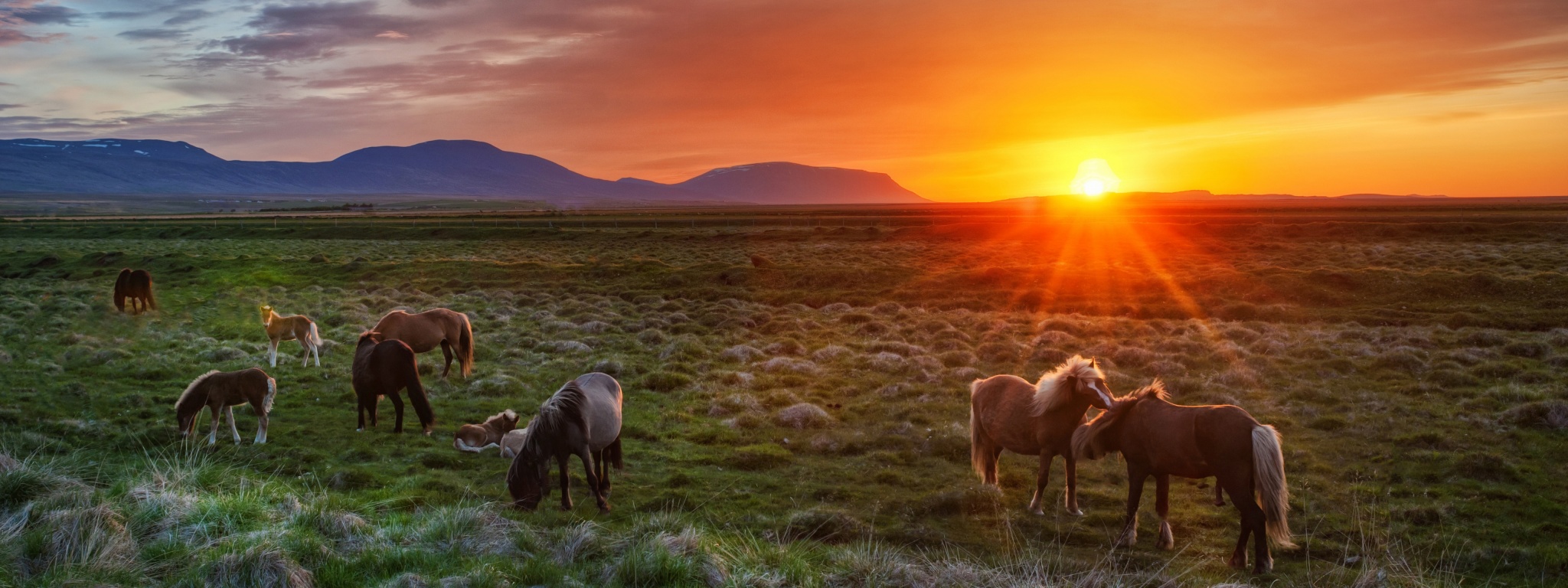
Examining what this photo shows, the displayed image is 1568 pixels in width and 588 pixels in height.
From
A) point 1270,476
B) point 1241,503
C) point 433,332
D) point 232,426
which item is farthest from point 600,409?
point 433,332

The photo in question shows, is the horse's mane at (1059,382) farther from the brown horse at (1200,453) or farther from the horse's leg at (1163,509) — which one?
the horse's leg at (1163,509)

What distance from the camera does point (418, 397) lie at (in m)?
12.6

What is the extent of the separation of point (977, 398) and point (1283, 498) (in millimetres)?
3684

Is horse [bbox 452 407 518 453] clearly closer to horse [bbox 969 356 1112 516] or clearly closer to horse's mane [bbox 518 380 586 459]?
horse's mane [bbox 518 380 586 459]

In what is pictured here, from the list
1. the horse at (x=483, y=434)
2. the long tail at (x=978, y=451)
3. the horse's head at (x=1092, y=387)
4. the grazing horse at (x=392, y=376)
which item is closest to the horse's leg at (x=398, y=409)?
the grazing horse at (x=392, y=376)

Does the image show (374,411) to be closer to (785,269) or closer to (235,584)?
(235,584)

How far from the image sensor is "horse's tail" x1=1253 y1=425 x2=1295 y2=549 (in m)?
7.26

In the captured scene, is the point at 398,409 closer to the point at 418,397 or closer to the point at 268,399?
the point at 418,397

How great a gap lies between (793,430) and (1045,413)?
4.93 m

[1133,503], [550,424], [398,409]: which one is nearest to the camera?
[1133,503]

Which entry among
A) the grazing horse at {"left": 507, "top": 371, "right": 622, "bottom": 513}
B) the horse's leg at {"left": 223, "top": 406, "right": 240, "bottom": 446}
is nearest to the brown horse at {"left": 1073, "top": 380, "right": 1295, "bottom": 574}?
the grazing horse at {"left": 507, "top": 371, "right": 622, "bottom": 513}

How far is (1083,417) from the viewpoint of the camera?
9.40 meters

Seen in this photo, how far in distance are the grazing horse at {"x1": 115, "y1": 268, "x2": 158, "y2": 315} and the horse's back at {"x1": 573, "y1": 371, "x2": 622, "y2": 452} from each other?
2508 centimetres

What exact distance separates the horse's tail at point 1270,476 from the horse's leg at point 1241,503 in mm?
112
